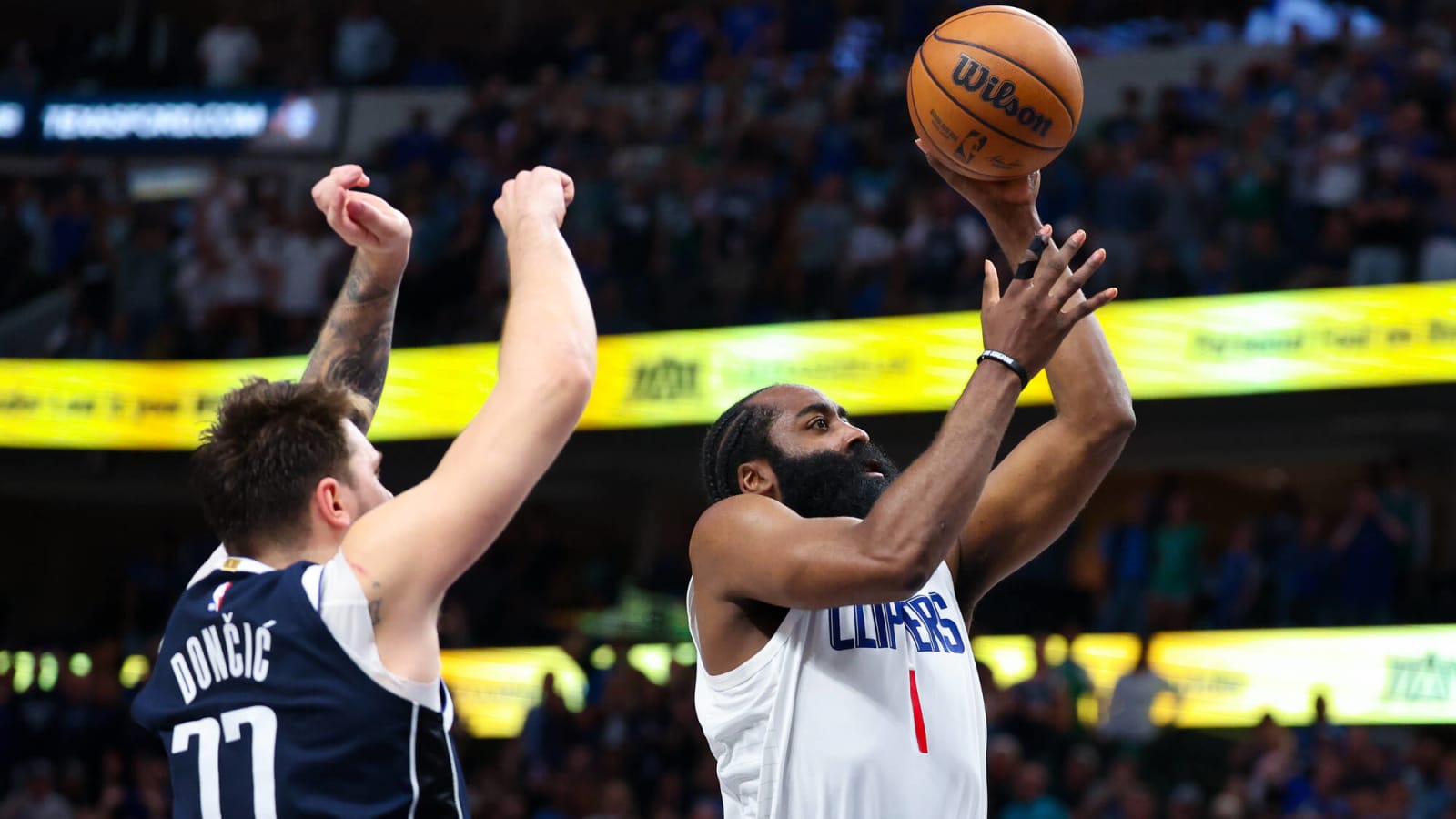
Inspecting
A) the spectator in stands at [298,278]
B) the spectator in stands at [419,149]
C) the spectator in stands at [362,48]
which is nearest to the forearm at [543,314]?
the spectator in stands at [298,278]

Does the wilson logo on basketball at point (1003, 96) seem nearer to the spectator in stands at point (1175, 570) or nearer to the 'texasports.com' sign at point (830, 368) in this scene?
the spectator in stands at point (1175, 570)

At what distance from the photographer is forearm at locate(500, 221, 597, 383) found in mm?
2604

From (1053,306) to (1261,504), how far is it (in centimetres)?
1618

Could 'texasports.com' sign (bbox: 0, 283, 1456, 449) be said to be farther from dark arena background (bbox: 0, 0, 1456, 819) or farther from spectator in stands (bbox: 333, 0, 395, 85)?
spectator in stands (bbox: 333, 0, 395, 85)

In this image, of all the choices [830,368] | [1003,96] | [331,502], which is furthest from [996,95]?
[830,368]

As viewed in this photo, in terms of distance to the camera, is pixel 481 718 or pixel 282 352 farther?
pixel 282 352

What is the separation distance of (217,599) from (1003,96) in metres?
2.13

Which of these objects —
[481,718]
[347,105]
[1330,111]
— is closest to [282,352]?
[481,718]

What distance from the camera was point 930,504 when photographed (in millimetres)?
3186

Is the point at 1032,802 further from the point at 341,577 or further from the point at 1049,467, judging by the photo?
the point at 341,577

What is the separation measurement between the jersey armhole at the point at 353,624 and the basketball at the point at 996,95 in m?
1.96

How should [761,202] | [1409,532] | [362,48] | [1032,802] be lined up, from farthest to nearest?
[362,48] → [761,202] → [1409,532] → [1032,802]

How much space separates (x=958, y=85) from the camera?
4098mm

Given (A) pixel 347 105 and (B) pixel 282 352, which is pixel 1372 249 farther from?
(A) pixel 347 105
